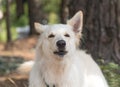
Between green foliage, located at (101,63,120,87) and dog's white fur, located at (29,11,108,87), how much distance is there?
4.35 feet

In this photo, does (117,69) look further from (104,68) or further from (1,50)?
(1,50)

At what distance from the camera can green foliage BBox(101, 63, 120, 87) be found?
815 centimetres

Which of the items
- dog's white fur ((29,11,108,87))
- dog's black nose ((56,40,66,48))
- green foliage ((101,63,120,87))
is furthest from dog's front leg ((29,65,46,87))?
green foliage ((101,63,120,87))

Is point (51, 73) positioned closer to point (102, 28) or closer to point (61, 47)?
point (61, 47)

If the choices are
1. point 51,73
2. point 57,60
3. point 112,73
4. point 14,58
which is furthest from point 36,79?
point 14,58

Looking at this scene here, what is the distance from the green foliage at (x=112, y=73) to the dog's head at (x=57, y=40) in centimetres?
180

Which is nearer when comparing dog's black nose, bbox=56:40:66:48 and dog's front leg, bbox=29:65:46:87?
dog's black nose, bbox=56:40:66:48

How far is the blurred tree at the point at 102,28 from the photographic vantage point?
9195 millimetres

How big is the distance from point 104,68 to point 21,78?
1.68 meters

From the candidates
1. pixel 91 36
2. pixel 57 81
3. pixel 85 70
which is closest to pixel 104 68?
pixel 91 36

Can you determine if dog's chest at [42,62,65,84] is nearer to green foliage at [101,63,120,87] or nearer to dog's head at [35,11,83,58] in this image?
dog's head at [35,11,83,58]

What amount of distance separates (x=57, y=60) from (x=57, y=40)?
1.27ft

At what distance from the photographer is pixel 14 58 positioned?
565 inches

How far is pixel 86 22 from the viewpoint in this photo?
9.25m
